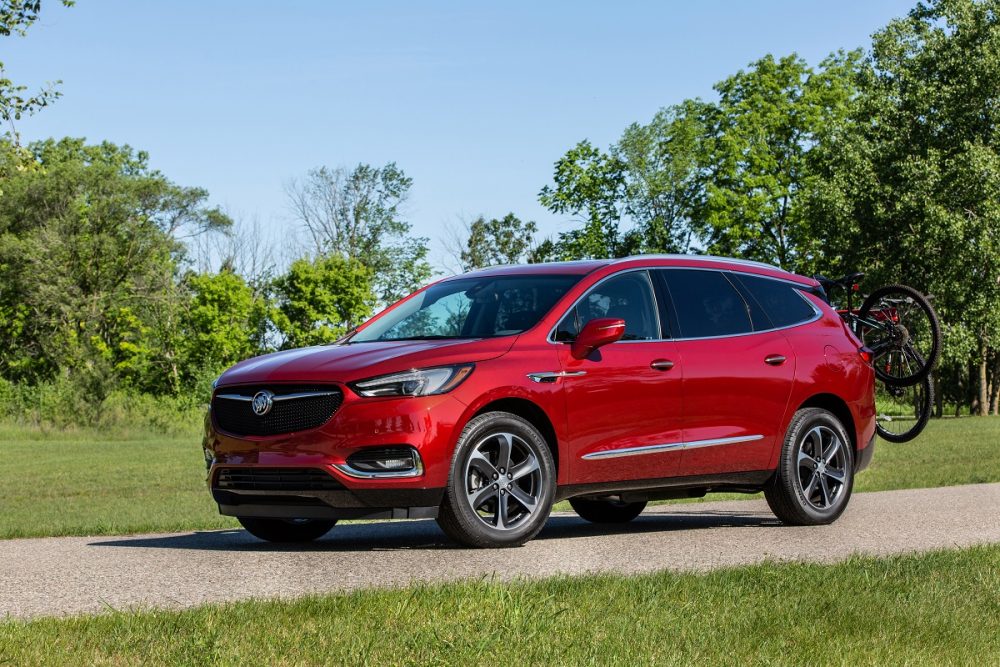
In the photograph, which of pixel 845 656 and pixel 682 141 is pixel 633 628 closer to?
pixel 845 656

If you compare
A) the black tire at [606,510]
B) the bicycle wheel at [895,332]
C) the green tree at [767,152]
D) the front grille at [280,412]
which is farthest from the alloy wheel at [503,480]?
the green tree at [767,152]

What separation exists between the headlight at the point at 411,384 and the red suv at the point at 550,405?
0.01 m

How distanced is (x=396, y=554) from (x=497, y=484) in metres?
0.73

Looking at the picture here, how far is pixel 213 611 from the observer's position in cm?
568

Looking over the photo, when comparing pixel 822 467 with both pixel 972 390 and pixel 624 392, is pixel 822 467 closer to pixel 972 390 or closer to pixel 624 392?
pixel 624 392

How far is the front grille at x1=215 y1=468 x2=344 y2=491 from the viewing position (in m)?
7.89

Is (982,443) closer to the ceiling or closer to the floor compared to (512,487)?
closer to the floor

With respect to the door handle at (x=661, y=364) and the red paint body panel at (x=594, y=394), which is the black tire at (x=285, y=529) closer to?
the red paint body panel at (x=594, y=394)

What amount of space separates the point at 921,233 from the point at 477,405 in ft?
124

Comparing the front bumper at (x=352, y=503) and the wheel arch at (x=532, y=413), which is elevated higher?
the wheel arch at (x=532, y=413)

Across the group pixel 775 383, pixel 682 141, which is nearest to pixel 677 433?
pixel 775 383

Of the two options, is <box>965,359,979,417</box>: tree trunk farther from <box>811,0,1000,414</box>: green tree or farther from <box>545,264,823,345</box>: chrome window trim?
<box>545,264,823,345</box>: chrome window trim

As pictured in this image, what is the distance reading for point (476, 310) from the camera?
9.16m

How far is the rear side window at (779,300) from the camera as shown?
33.4 ft
